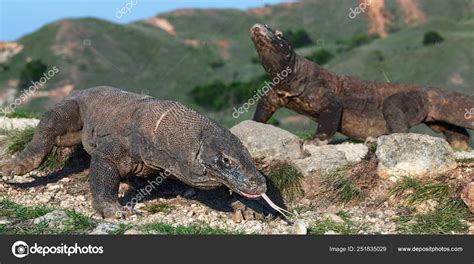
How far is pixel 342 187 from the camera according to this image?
355 inches

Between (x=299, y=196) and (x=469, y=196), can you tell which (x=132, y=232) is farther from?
(x=469, y=196)

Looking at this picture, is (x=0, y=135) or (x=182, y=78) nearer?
(x=0, y=135)

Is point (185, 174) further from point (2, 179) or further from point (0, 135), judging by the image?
point (0, 135)

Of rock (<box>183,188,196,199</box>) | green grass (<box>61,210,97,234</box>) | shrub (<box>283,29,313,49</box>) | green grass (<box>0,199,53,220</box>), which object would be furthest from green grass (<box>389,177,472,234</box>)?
shrub (<box>283,29,313,49</box>)

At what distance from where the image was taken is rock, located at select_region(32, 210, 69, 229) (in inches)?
289

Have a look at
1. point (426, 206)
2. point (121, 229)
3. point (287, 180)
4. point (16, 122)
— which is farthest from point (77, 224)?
point (16, 122)

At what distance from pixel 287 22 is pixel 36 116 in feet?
366

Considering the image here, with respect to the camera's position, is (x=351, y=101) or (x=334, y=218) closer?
(x=334, y=218)

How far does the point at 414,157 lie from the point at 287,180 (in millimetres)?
1638

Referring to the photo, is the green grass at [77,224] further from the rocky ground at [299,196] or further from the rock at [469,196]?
the rock at [469,196]

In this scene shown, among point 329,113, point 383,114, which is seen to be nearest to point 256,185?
point 329,113
